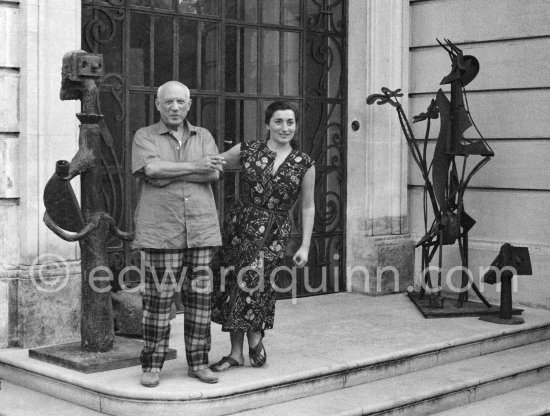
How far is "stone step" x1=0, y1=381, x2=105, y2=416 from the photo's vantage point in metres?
6.42

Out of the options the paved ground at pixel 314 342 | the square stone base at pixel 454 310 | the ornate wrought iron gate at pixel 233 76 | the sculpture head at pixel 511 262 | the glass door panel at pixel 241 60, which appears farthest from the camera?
the glass door panel at pixel 241 60

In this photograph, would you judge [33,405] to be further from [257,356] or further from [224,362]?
[257,356]

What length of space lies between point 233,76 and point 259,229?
315 cm

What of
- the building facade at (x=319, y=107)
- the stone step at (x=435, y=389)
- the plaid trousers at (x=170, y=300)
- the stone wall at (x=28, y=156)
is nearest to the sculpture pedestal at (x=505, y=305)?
the stone step at (x=435, y=389)

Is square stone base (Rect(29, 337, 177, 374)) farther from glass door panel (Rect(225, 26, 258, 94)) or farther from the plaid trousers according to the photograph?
glass door panel (Rect(225, 26, 258, 94))

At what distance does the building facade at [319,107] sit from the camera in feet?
25.2

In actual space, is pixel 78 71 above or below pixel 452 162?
above

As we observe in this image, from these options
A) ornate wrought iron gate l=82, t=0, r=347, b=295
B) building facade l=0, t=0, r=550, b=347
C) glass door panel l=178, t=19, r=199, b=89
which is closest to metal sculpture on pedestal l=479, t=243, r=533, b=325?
building facade l=0, t=0, r=550, b=347

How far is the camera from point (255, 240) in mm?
6789

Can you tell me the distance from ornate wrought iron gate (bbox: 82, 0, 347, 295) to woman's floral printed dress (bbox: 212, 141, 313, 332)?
7.26ft

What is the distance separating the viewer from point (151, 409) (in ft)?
20.3

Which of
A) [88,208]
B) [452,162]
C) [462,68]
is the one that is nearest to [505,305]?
[452,162]

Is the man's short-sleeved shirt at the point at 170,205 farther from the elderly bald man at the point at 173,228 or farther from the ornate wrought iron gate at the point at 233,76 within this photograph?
the ornate wrought iron gate at the point at 233,76

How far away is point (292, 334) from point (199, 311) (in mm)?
1880
